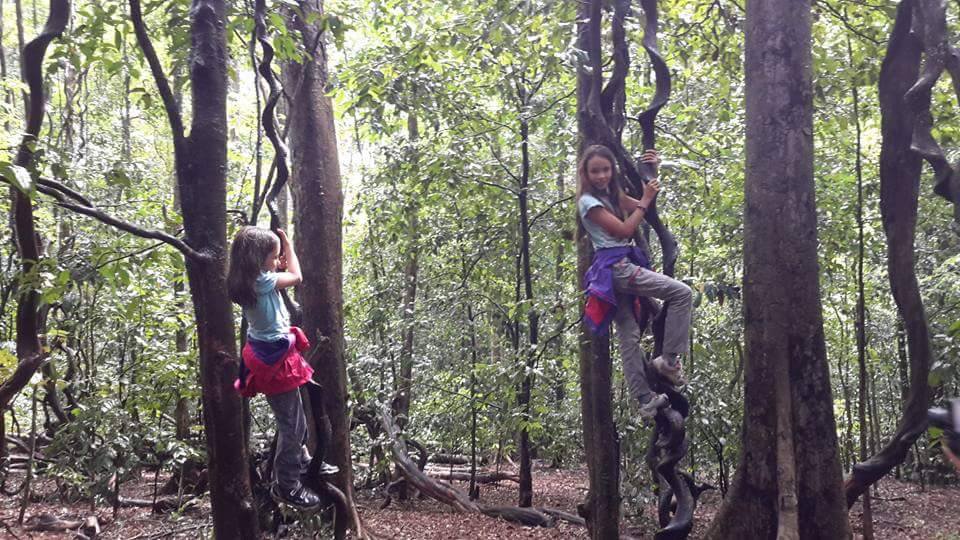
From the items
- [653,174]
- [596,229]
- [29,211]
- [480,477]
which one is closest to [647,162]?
[653,174]

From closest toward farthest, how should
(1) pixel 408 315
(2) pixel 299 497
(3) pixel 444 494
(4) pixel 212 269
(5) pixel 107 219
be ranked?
(5) pixel 107 219, (4) pixel 212 269, (2) pixel 299 497, (3) pixel 444 494, (1) pixel 408 315

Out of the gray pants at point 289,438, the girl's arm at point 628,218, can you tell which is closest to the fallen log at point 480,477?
the gray pants at point 289,438

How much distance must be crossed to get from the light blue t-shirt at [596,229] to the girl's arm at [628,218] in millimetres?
33

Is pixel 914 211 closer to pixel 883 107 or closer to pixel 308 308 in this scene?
pixel 883 107

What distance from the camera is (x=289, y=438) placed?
3.63 metres

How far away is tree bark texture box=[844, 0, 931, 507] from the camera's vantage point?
4289mm

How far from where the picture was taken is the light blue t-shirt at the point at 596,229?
142 inches

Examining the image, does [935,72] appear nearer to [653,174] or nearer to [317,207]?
[653,174]

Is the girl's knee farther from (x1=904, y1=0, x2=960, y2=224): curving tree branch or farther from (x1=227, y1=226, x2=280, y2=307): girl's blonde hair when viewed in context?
(x1=227, y1=226, x2=280, y2=307): girl's blonde hair

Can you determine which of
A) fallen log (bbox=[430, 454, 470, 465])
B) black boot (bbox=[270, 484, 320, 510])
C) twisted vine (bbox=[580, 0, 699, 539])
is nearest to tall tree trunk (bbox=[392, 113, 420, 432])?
fallen log (bbox=[430, 454, 470, 465])

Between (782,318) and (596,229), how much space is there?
106 centimetres

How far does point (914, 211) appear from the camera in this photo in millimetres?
4371

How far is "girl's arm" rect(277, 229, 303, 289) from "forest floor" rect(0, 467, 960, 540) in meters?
3.55

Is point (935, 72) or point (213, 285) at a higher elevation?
point (935, 72)
